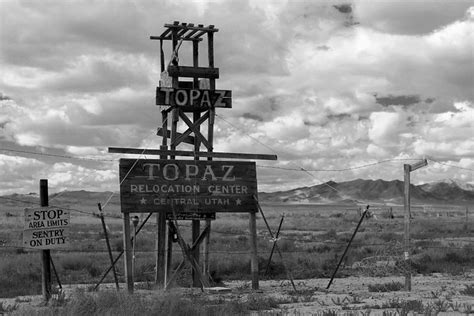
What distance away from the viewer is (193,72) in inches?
703

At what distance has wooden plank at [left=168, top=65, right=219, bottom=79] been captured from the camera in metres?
17.5

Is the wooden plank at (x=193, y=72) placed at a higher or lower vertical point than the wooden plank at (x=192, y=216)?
higher

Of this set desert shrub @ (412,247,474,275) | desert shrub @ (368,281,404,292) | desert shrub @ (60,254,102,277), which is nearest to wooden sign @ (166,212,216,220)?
desert shrub @ (368,281,404,292)

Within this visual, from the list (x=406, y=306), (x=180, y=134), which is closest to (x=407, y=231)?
(x=406, y=306)

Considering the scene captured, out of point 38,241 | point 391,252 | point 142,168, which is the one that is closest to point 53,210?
point 38,241

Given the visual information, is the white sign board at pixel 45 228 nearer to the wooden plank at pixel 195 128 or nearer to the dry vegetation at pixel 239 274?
the dry vegetation at pixel 239 274

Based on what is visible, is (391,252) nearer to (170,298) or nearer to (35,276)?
(35,276)

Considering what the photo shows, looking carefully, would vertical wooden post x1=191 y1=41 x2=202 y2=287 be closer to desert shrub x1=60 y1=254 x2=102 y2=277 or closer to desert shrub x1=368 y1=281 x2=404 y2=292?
desert shrub x1=368 y1=281 x2=404 y2=292

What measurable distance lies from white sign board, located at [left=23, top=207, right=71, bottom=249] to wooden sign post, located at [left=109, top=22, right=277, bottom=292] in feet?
8.11

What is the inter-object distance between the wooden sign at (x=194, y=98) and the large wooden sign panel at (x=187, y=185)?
150 cm

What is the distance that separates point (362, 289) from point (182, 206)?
512 centimetres

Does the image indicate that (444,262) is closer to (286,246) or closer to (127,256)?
(286,246)

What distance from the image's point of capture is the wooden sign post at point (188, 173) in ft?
55.2

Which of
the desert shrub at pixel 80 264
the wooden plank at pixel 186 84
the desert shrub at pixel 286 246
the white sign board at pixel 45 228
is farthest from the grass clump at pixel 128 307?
the desert shrub at pixel 286 246
